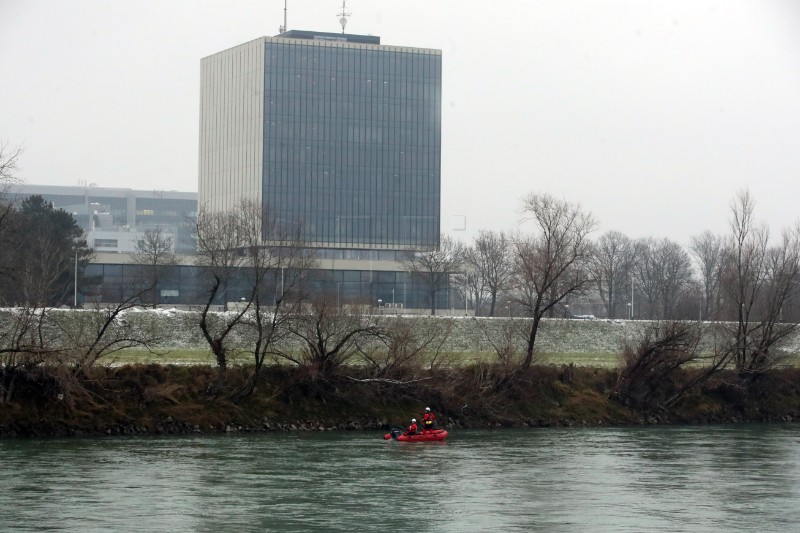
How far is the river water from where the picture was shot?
3609cm

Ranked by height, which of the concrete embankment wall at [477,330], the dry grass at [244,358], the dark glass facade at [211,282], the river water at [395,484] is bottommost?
the river water at [395,484]

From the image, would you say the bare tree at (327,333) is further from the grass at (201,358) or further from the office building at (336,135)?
the office building at (336,135)

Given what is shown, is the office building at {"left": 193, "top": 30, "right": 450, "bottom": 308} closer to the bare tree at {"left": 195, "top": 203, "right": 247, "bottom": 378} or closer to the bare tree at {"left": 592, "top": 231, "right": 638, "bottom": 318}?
the bare tree at {"left": 592, "top": 231, "right": 638, "bottom": 318}

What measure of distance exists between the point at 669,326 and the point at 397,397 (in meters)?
19.5

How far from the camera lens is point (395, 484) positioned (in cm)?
4375

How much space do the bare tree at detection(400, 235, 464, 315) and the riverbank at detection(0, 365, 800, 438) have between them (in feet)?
177

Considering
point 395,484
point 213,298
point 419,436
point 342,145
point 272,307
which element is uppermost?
point 342,145

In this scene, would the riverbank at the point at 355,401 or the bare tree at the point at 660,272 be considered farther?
the bare tree at the point at 660,272

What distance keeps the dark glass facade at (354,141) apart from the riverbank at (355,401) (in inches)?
3318

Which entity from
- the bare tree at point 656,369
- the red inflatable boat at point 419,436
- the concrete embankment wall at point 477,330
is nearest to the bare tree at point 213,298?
the concrete embankment wall at point 477,330

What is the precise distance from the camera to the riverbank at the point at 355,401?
193 feet

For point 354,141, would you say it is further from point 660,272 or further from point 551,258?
point 551,258

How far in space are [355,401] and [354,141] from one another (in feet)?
309

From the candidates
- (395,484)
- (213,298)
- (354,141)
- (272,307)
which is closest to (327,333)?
(272,307)
